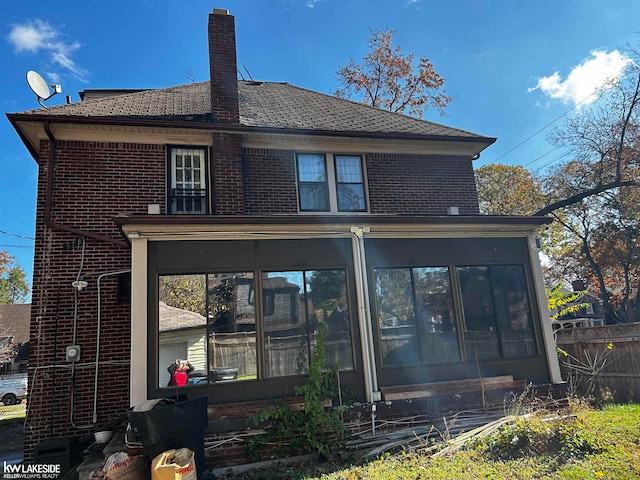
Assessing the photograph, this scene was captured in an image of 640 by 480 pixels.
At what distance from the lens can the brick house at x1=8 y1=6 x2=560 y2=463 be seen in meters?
6.80

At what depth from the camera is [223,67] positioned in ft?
32.6

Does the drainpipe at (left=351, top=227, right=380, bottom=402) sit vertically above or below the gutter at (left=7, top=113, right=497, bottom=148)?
below

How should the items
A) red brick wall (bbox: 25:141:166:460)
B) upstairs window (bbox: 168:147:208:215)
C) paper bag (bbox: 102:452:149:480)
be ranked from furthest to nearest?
upstairs window (bbox: 168:147:208:215)
red brick wall (bbox: 25:141:166:460)
paper bag (bbox: 102:452:149:480)

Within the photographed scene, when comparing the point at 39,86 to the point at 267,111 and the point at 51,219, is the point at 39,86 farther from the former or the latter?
the point at 267,111

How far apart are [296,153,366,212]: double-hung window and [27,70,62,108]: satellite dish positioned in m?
5.91

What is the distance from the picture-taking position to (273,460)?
6.24 m

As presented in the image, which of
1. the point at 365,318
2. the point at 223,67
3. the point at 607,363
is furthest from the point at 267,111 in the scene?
the point at 607,363

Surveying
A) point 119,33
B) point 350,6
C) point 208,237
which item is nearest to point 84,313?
point 208,237

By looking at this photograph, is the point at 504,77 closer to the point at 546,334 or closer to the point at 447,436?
the point at 546,334

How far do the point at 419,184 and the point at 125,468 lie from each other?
853 cm

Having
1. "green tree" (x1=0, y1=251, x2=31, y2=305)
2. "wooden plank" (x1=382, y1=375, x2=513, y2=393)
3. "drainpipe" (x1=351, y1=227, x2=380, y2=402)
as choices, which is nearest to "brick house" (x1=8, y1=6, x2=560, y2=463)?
"drainpipe" (x1=351, y1=227, x2=380, y2=402)

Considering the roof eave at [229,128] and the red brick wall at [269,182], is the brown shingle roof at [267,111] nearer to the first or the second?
the roof eave at [229,128]

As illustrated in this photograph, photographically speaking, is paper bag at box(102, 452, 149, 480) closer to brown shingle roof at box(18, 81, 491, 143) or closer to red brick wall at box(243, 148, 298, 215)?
red brick wall at box(243, 148, 298, 215)

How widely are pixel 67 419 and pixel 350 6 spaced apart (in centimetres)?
1251
